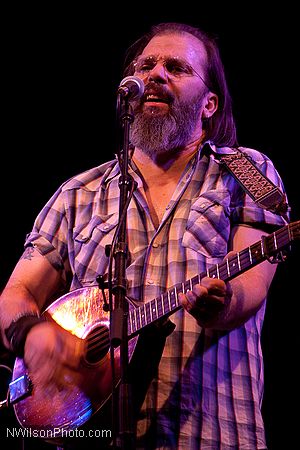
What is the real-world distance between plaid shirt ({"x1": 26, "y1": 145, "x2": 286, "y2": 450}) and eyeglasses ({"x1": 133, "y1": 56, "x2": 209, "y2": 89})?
1.94 feet

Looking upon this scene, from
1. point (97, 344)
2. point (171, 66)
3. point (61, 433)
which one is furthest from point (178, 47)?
point (61, 433)

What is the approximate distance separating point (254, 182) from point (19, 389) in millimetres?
1552

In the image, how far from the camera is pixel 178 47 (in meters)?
4.05

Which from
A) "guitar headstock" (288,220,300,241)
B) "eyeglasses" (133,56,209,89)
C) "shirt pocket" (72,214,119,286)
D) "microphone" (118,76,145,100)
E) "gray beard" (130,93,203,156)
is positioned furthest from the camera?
"eyeglasses" (133,56,209,89)

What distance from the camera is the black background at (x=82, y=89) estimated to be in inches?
185

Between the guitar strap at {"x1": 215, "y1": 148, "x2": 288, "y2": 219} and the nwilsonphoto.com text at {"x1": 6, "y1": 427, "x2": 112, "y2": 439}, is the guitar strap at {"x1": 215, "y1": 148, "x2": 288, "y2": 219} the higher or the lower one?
the higher one

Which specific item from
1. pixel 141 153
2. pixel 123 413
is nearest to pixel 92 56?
pixel 141 153

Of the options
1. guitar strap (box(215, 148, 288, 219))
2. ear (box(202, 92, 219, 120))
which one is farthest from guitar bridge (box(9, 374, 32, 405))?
ear (box(202, 92, 219, 120))

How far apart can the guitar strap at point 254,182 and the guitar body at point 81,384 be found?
0.81 meters

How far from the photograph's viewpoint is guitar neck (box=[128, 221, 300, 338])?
8.39ft

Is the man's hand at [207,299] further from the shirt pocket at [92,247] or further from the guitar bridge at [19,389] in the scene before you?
the guitar bridge at [19,389]

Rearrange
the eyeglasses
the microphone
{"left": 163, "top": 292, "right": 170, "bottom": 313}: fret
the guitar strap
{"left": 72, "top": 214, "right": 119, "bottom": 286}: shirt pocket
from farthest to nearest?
the eyeglasses → {"left": 72, "top": 214, "right": 119, "bottom": 286}: shirt pocket → the guitar strap → the microphone → {"left": 163, "top": 292, "right": 170, "bottom": 313}: fret

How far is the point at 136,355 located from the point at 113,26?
3.13m

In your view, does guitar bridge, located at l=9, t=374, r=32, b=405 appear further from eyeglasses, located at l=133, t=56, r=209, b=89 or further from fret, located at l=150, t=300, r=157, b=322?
eyeglasses, located at l=133, t=56, r=209, b=89
